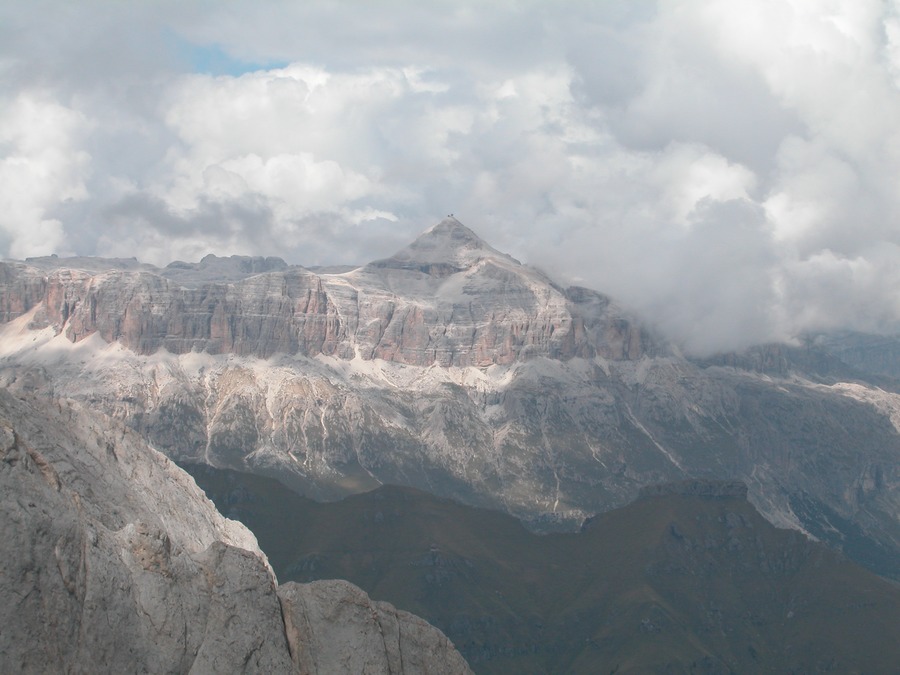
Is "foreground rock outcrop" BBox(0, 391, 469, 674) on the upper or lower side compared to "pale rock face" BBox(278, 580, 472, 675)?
upper

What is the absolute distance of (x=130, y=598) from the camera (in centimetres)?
8512

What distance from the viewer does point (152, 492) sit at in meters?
122

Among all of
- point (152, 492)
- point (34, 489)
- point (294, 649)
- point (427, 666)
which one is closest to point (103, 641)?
point (34, 489)

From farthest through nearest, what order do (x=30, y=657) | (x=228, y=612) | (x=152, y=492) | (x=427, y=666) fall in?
(x=152, y=492)
(x=427, y=666)
(x=228, y=612)
(x=30, y=657)

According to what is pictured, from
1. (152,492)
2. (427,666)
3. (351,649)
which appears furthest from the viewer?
(152,492)

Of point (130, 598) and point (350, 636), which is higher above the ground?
point (130, 598)

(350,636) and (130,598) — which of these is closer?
(130,598)

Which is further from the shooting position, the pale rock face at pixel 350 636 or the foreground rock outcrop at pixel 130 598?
the pale rock face at pixel 350 636

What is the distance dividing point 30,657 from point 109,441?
1952 inches

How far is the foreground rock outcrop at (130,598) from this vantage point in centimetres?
7806

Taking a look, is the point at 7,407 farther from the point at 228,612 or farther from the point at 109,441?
the point at 228,612

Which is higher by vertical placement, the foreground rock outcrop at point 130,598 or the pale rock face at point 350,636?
the foreground rock outcrop at point 130,598

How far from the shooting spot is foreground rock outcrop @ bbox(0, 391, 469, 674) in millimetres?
78062

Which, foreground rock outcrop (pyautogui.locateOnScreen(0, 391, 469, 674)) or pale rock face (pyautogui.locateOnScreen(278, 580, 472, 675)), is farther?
pale rock face (pyautogui.locateOnScreen(278, 580, 472, 675))
